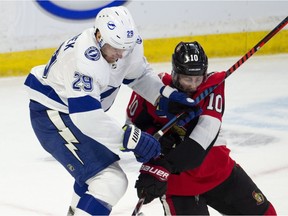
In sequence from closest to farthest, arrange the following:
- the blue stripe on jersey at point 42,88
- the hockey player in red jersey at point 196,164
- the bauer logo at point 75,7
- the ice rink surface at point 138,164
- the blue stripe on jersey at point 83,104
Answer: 1. the blue stripe on jersey at point 83,104
2. the hockey player in red jersey at point 196,164
3. the blue stripe on jersey at point 42,88
4. the ice rink surface at point 138,164
5. the bauer logo at point 75,7

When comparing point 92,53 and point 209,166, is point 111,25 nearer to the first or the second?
Result: point 92,53

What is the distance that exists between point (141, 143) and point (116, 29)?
0.40 metres

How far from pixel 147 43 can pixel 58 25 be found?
2.63 ft

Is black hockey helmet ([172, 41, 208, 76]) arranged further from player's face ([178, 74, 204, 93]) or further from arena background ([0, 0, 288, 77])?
arena background ([0, 0, 288, 77])

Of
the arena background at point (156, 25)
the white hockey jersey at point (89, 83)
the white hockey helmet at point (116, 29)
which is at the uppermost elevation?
the white hockey helmet at point (116, 29)

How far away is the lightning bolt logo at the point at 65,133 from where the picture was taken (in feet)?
8.79

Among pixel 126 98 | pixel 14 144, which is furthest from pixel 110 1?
pixel 14 144

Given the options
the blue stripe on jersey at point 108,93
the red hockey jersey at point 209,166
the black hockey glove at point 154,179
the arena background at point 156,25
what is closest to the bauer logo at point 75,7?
the arena background at point 156,25

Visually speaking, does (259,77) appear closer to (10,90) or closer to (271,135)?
(271,135)

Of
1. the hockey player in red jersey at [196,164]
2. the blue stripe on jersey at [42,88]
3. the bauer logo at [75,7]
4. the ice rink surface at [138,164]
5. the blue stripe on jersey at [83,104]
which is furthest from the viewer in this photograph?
the bauer logo at [75,7]

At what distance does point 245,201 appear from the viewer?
2.72 m

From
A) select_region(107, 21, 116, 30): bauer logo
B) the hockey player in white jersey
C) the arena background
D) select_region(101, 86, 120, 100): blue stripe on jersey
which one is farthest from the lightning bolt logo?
the arena background

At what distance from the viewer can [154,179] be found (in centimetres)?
257

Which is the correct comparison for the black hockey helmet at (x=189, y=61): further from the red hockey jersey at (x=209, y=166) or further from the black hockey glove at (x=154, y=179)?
the black hockey glove at (x=154, y=179)
